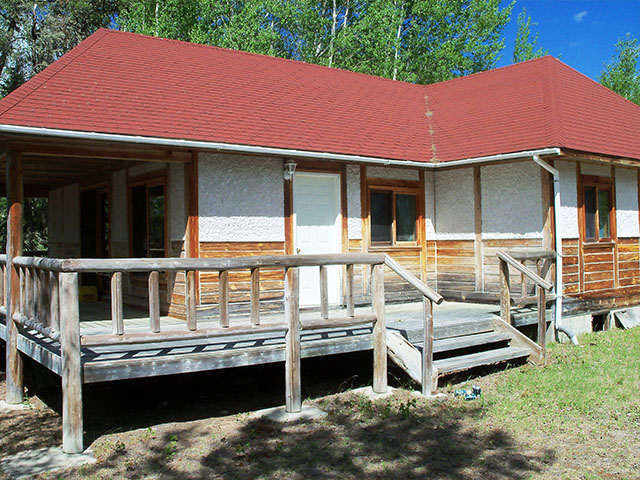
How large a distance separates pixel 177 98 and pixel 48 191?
267 inches

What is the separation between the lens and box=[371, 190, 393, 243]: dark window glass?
454 inches

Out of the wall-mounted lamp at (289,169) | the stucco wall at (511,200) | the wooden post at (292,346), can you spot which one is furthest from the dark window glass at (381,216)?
the wooden post at (292,346)

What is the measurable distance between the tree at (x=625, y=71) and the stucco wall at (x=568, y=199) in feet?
92.1

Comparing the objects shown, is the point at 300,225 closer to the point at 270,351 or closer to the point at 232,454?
the point at 270,351

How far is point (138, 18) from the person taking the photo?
25.4 metres

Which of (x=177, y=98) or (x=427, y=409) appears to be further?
(x=177, y=98)

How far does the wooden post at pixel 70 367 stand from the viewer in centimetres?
566

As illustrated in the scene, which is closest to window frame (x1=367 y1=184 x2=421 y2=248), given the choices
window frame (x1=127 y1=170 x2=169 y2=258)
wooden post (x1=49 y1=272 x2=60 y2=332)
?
window frame (x1=127 y1=170 x2=169 y2=258)

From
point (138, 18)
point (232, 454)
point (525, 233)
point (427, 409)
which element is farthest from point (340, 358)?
point (138, 18)

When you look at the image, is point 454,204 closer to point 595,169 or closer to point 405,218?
point 405,218

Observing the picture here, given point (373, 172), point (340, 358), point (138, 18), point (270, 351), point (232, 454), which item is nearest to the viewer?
point (232, 454)

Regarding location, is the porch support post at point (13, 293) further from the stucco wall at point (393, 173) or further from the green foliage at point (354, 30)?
the green foliage at point (354, 30)

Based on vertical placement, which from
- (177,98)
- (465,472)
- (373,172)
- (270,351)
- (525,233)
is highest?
(177,98)

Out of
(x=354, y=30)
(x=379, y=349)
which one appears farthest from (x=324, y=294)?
(x=354, y=30)
